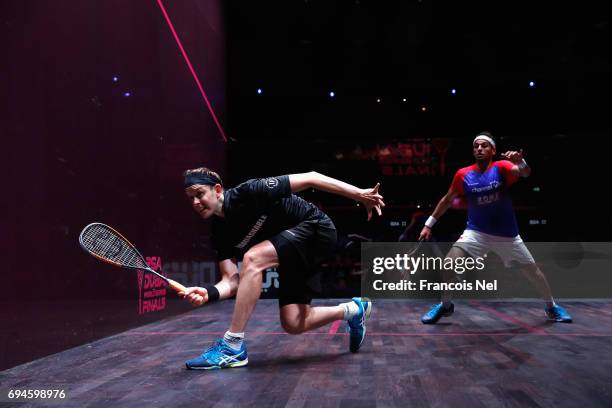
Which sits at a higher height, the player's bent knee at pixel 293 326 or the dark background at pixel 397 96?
the dark background at pixel 397 96

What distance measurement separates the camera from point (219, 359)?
6.83ft

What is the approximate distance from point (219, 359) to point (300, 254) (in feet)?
1.65

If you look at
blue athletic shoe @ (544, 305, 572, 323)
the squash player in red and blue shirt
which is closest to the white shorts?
the squash player in red and blue shirt

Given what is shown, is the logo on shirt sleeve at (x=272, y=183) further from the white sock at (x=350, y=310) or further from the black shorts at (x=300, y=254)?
the white sock at (x=350, y=310)

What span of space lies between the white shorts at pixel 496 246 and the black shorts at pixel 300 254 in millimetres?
1408

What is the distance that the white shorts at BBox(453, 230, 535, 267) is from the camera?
3.36 m

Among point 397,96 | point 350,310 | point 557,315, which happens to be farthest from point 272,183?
point 397,96

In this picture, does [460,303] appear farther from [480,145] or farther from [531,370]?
[531,370]

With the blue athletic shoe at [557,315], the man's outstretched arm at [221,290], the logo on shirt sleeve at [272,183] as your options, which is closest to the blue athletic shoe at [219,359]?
the man's outstretched arm at [221,290]

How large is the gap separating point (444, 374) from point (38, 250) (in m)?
1.70

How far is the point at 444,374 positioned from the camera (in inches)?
76.8

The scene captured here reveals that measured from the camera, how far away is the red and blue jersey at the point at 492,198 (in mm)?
3359

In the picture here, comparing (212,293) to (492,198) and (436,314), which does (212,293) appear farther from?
(492,198)

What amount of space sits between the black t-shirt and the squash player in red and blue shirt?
145cm
